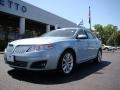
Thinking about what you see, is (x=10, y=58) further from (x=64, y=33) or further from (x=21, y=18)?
(x=21, y=18)

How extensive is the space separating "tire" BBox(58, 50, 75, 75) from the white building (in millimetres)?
16538

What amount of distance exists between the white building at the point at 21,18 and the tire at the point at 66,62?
16538 mm

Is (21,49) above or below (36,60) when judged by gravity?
above

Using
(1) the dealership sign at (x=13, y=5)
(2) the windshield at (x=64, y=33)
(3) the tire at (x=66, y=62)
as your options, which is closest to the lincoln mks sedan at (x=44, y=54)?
(3) the tire at (x=66, y=62)

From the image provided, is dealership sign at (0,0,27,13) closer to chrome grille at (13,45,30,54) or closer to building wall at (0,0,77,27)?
building wall at (0,0,77,27)

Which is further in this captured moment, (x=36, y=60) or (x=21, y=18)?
(x=21, y=18)

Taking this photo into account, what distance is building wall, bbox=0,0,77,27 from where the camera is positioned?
21.4 m

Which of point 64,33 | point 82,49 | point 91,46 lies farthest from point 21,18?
point 82,49

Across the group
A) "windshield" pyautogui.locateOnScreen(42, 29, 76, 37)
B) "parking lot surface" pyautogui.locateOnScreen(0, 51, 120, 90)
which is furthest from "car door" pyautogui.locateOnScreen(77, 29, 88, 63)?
"parking lot surface" pyautogui.locateOnScreen(0, 51, 120, 90)

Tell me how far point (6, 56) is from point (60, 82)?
171cm

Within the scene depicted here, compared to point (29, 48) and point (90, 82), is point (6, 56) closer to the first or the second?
point (29, 48)

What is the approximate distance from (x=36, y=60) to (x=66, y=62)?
1.13 metres

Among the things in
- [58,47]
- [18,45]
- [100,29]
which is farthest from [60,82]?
[100,29]

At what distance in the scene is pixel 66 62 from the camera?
570 cm
